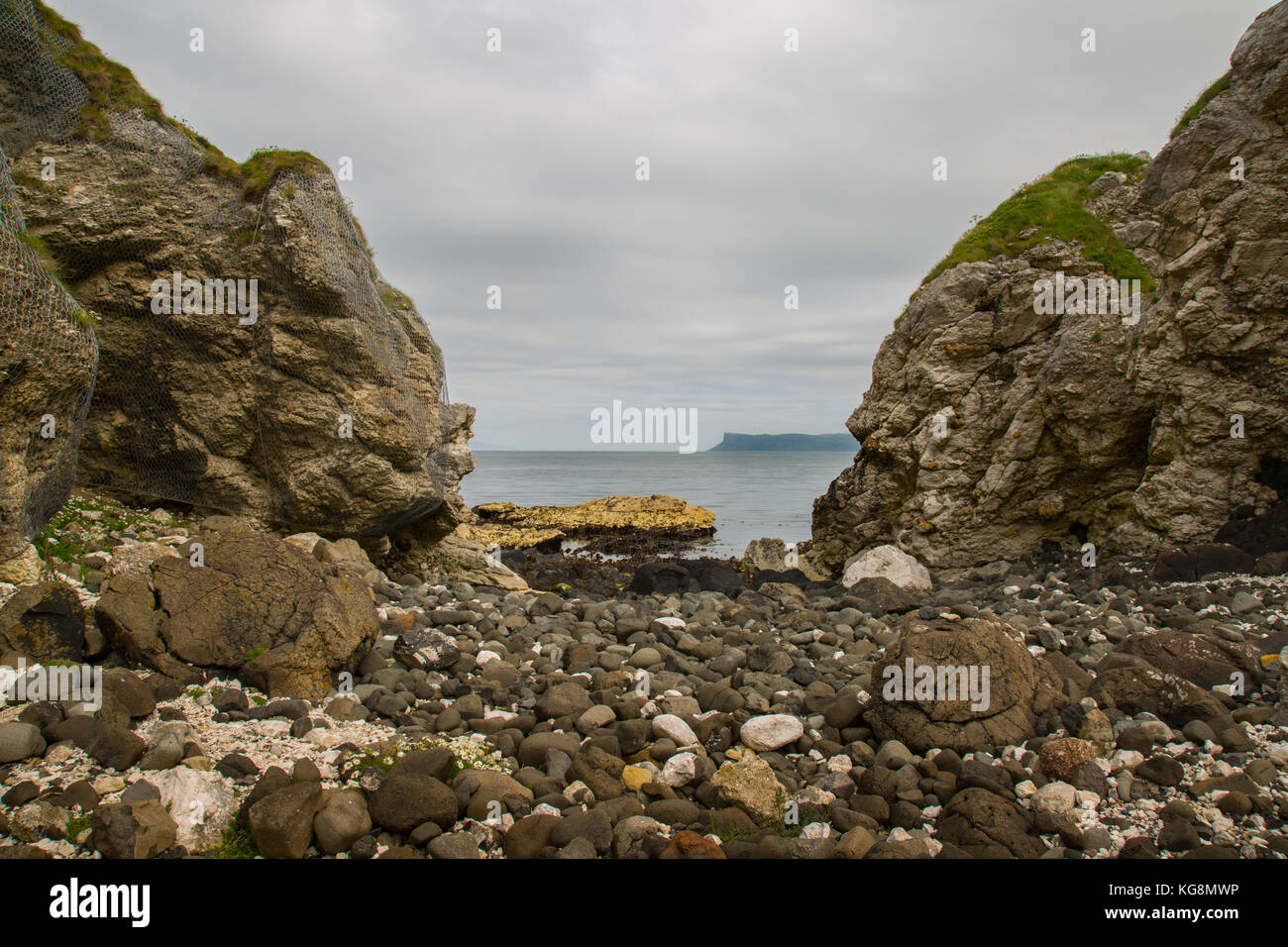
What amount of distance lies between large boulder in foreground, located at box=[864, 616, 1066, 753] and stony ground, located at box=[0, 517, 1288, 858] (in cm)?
2

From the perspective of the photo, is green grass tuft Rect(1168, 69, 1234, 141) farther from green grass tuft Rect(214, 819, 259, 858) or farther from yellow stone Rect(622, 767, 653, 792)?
green grass tuft Rect(214, 819, 259, 858)

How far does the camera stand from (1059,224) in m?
17.1

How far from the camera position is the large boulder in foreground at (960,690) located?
6.40 m

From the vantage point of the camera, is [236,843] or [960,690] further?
[960,690]

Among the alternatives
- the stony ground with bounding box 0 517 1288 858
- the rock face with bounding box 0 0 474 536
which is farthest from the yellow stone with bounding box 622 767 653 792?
the rock face with bounding box 0 0 474 536

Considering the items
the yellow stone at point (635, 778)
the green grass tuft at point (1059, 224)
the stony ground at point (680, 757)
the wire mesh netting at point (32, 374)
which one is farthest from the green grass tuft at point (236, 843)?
the green grass tuft at point (1059, 224)

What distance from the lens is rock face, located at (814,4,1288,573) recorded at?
12219 millimetres

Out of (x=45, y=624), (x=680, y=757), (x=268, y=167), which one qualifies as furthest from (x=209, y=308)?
(x=680, y=757)

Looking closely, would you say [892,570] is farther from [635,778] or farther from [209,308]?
[209,308]

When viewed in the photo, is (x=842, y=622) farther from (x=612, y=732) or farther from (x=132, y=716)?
(x=132, y=716)

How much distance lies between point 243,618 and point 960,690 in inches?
271

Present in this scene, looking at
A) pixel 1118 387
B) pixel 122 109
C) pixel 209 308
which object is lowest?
pixel 1118 387
